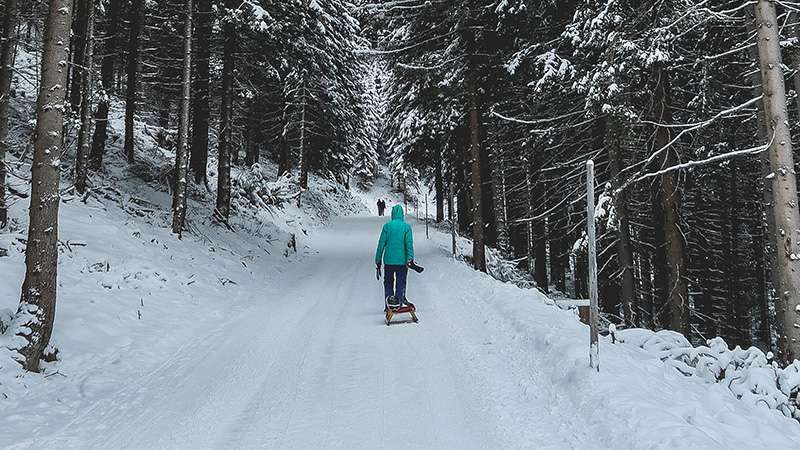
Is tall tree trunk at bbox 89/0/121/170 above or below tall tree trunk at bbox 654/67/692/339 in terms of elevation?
above

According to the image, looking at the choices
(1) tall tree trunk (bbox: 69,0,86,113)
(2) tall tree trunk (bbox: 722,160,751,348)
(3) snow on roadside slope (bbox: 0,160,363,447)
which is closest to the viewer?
(3) snow on roadside slope (bbox: 0,160,363,447)

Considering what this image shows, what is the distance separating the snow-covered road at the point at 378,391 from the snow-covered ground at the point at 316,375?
21 mm

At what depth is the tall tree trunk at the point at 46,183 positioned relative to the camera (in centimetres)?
536

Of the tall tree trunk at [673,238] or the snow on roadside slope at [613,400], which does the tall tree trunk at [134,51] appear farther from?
the tall tree trunk at [673,238]

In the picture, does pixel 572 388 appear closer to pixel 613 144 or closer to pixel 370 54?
pixel 613 144

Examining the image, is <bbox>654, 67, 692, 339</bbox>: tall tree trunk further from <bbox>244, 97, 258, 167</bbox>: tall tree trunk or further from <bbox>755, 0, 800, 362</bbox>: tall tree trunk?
<bbox>244, 97, 258, 167</bbox>: tall tree trunk

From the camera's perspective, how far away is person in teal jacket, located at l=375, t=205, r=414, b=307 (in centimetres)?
805

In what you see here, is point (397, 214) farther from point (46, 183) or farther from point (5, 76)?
point (5, 76)

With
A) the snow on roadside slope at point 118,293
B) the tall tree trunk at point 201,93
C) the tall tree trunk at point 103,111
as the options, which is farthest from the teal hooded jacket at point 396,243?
the tall tree trunk at point 201,93

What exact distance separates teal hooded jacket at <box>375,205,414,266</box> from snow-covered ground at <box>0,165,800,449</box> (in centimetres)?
113

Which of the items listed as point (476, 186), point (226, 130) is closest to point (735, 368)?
point (476, 186)

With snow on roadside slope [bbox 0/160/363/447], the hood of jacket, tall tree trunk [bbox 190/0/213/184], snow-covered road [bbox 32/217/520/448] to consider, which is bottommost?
snow-covered road [bbox 32/217/520/448]

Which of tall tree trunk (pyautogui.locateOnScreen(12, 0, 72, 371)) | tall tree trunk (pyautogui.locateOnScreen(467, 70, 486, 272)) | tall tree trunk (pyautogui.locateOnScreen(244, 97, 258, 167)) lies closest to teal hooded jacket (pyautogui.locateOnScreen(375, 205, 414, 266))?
tall tree trunk (pyautogui.locateOnScreen(12, 0, 72, 371))

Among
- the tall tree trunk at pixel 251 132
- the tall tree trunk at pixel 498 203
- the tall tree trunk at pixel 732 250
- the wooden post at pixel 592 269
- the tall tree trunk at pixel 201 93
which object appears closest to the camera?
the wooden post at pixel 592 269
